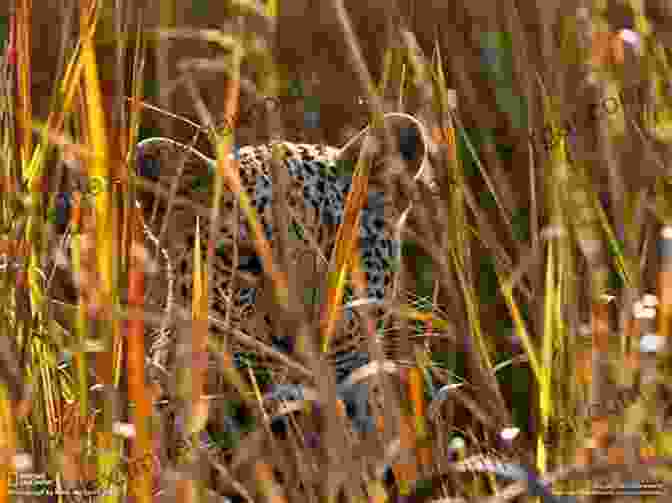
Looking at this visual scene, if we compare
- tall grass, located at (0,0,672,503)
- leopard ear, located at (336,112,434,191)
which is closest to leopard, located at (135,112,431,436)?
leopard ear, located at (336,112,434,191)

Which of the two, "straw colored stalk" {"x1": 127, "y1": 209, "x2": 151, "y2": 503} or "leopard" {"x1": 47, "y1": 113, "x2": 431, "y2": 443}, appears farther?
"leopard" {"x1": 47, "y1": 113, "x2": 431, "y2": 443}

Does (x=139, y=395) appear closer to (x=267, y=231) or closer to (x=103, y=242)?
(x=103, y=242)

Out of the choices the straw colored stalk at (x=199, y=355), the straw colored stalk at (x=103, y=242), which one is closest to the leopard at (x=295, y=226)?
A: the straw colored stalk at (x=103, y=242)

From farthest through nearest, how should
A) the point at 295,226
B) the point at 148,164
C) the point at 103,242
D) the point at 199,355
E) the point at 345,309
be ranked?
the point at 295,226 < the point at 148,164 < the point at 345,309 < the point at 103,242 < the point at 199,355

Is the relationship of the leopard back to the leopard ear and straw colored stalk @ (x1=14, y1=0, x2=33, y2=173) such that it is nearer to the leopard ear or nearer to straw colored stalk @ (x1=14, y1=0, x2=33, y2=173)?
the leopard ear

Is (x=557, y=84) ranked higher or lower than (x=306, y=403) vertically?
higher

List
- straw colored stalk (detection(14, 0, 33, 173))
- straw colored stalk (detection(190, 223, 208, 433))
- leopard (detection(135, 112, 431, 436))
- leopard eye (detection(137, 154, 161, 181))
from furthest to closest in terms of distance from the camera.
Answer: leopard (detection(135, 112, 431, 436)), leopard eye (detection(137, 154, 161, 181)), straw colored stalk (detection(14, 0, 33, 173)), straw colored stalk (detection(190, 223, 208, 433))

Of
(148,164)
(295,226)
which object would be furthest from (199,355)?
→ (295,226)

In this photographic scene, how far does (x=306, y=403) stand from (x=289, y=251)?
23 centimetres

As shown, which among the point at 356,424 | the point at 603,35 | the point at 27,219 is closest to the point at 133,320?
the point at 27,219

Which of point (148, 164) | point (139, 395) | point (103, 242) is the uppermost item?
point (148, 164)

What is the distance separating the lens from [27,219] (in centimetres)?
132

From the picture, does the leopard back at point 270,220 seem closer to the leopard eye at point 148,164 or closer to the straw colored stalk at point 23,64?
the leopard eye at point 148,164

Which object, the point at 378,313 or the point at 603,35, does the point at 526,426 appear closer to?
the point at 378,313
